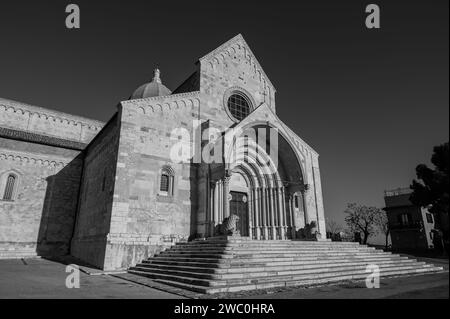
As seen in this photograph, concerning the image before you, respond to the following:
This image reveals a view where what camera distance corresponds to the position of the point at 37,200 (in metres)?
21.1

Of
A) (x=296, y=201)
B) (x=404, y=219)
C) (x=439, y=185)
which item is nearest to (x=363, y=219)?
(x=404, y=219)

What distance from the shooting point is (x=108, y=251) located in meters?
12.5

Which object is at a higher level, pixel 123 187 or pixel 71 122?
pixel 71 122

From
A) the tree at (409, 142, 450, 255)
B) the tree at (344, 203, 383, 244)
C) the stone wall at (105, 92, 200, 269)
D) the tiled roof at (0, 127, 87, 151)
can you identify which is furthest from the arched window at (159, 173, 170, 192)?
the tree at (344, 203, 383, 244)

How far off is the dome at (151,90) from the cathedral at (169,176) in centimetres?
686

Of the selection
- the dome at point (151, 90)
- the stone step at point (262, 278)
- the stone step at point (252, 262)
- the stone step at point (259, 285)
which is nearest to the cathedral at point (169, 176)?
the stone step at point (252, 262)

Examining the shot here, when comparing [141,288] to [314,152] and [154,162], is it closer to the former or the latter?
[154,162]

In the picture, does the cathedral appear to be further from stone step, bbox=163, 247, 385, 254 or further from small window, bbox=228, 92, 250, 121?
stone step, bbox=163, 247, 385, 254

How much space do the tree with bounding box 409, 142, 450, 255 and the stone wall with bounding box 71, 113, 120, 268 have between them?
12.9 metres

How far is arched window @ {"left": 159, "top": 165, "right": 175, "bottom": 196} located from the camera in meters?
15.2

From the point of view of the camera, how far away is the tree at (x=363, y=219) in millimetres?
53594

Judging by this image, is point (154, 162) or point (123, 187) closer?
point (123, 187)
